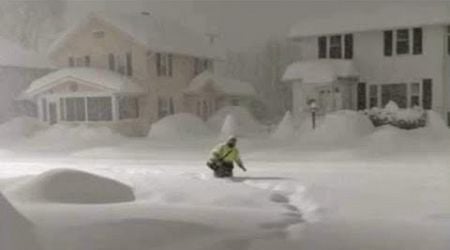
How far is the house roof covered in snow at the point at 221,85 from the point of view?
2666mm

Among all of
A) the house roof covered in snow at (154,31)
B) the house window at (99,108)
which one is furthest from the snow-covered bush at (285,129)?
the house window at (99,108)

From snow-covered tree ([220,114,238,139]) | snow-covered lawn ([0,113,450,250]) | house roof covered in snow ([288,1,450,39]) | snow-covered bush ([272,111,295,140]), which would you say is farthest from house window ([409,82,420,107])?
snow-covered tree ([220,114,238,139])

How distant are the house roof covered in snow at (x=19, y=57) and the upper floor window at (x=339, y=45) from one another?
1.25m

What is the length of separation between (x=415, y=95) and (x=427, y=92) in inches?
1.8

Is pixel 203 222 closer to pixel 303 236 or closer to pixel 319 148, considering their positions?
pixel 303 236

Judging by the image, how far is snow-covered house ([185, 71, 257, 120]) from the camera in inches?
105

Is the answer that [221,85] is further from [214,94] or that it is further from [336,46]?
[336,46]

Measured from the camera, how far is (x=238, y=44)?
8.79 ft

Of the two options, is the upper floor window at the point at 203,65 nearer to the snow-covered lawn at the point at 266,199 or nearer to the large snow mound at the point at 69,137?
the snow-covered lawn at the point at 266,199

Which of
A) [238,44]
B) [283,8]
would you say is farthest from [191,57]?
[283,8]

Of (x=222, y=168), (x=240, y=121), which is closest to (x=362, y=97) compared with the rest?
(x=240, y=121)

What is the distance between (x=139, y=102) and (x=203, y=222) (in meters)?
0.68

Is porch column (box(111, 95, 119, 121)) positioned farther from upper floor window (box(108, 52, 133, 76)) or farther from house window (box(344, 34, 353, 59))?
house window (box(344, 34, 353, 59))

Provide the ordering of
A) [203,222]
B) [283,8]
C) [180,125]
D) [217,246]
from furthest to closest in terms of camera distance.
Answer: [180,125] < [283,8] < [203,222] < [217,246]
